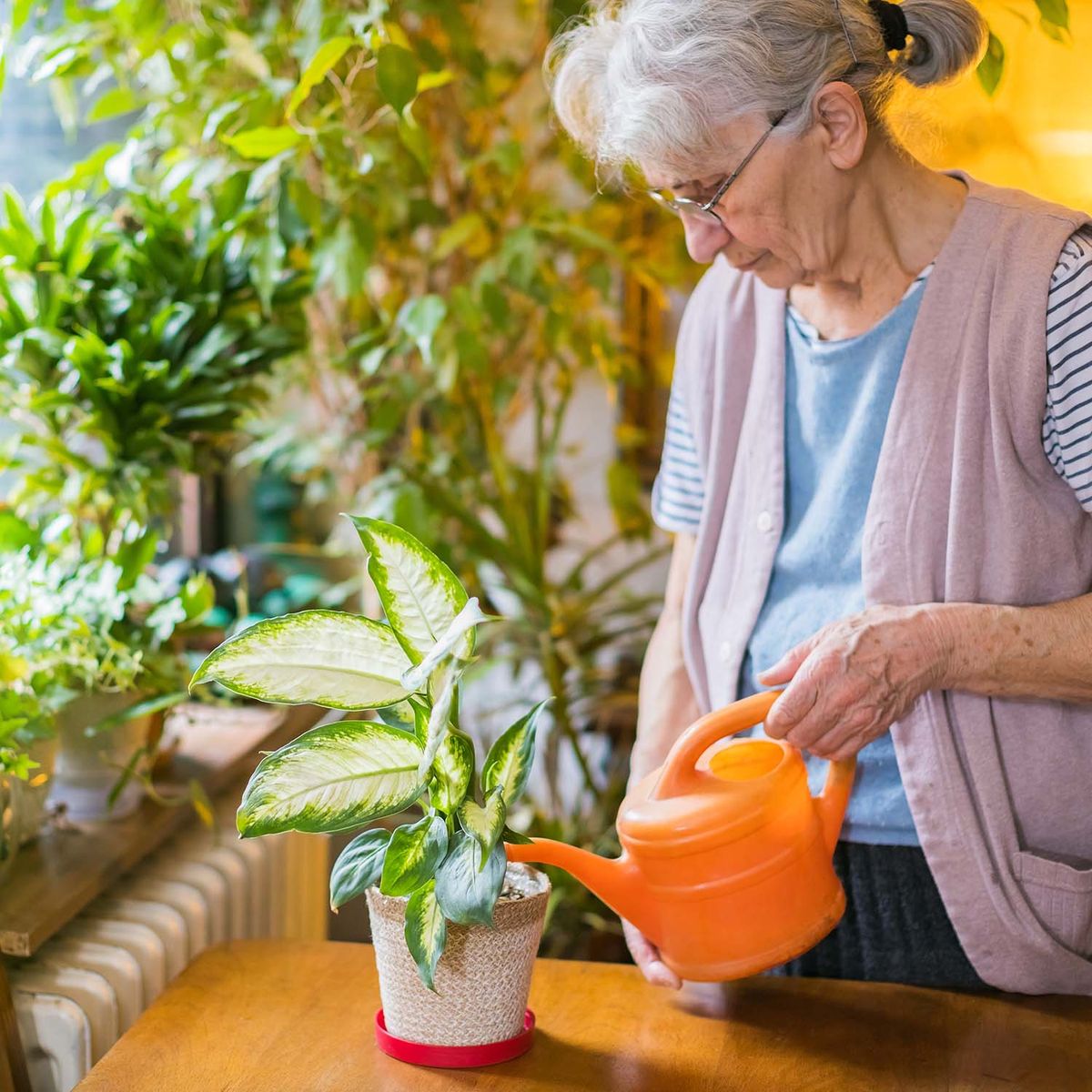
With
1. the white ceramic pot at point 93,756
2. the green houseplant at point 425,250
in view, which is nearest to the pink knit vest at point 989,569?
the green houseplant at point 425,250

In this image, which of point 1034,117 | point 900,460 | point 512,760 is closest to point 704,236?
point 900,460

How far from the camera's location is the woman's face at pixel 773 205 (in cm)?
107

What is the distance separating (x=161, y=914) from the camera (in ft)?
4.83

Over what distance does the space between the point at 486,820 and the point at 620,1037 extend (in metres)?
0.25

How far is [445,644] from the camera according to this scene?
82cm

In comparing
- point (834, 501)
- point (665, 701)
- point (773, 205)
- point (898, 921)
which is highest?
point (773, 205)

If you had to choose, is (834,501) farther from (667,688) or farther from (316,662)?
(316,662)

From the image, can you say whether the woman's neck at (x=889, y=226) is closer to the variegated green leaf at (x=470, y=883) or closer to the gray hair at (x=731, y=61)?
the gray hair at (x=731, y=61)

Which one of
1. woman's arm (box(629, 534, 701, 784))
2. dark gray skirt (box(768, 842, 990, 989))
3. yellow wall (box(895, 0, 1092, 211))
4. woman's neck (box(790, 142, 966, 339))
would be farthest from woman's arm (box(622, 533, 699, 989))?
yellow wall (box(895, 0, 1092, 211))

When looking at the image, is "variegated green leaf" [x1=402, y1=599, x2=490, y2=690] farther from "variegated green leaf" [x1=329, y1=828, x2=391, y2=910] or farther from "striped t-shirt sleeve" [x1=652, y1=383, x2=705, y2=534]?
"striped t-shirt sleeve" [x1=652, y1=383, x2=705, y2=534]

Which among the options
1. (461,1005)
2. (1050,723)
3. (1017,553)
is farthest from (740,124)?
(461,1005)

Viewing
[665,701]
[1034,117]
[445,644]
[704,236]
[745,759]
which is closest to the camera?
[445,644]

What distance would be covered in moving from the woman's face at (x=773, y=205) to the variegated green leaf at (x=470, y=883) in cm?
56

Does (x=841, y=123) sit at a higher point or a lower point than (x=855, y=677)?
higher
